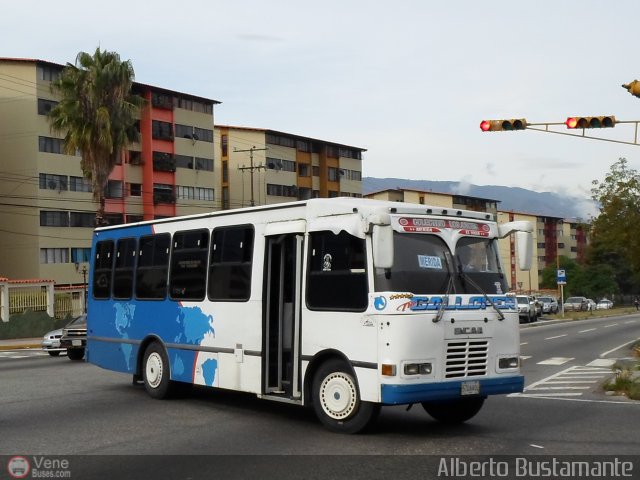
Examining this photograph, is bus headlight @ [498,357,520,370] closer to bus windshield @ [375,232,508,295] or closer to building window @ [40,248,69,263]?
bus windshield @ [375,232,508,295]

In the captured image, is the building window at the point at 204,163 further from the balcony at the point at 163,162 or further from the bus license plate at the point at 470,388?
the bus license plate at the point at 470,388

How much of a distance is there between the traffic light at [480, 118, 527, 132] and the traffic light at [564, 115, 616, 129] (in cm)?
123

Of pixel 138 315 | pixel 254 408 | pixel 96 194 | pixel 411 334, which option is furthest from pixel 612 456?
pixel 96 194

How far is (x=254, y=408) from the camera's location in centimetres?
1345

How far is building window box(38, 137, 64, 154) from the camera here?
6331cm

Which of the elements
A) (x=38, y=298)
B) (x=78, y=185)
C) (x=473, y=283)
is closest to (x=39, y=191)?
(x=78, y=185)

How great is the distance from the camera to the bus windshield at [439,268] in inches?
412

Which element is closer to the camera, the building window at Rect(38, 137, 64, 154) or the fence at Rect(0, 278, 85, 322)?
the fence at Rect(0, 278, 85, 322)

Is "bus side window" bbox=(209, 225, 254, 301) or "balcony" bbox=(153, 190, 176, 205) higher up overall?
"balcony" bbox=(153, 190, 176, 205)

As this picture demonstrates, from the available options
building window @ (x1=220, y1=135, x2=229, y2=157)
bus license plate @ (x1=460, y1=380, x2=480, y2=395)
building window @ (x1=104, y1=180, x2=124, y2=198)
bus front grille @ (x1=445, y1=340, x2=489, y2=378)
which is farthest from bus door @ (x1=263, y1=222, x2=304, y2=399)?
building window @ (x1=220, y1=135, x2=229, y2=157)

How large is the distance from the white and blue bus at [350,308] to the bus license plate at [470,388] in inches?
0.6

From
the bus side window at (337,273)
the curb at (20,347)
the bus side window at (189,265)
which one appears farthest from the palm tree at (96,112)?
the bus side window at (337,273)

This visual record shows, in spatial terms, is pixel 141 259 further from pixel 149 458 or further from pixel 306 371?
pixel 149 458

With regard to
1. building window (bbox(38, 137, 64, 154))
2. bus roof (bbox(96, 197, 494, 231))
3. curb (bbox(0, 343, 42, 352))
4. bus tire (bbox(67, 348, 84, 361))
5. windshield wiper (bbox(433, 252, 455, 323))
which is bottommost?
curb (bbox(0, 343, 42, 352))
